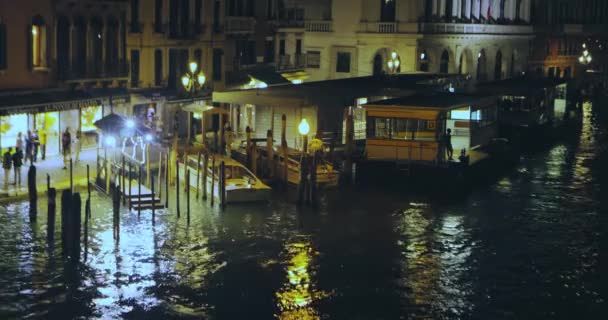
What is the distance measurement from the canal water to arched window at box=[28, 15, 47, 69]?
7921 mm

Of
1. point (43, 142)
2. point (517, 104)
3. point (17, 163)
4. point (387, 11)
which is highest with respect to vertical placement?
point (387, 11)

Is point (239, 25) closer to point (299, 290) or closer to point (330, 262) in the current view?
point (330, 262)

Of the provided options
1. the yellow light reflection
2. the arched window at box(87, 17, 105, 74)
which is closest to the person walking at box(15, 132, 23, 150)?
the arched window at box(87, 17, 105, 74)

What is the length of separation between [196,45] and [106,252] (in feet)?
77.1

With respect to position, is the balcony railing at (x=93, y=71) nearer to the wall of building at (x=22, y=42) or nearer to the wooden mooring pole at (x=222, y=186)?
the wall of building at (x=22, y=42)

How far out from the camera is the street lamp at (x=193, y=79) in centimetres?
4619

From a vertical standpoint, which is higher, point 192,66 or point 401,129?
point 192,66

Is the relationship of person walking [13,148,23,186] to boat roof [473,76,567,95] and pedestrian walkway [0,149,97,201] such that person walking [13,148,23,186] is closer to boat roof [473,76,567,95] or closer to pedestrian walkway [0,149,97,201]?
pedestrian walkway [0,149,97,201]

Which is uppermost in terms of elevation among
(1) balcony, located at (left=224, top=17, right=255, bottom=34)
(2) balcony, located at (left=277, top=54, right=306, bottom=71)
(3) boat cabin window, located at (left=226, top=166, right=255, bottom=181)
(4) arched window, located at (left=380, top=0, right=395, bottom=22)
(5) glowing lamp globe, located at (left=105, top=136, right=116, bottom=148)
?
(4) arched window, located at (left=380, top=0, right=395, bottom=22)

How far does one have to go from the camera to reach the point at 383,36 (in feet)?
221

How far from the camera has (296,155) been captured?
134 ft

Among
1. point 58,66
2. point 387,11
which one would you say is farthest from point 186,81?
point 387,11

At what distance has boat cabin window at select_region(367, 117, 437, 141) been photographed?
138 feet

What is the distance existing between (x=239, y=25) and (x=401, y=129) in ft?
49.9
